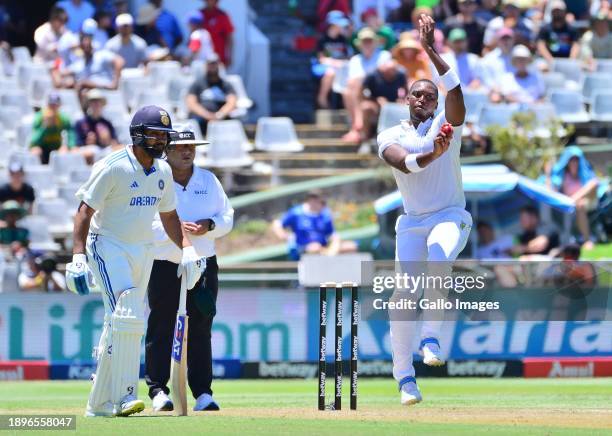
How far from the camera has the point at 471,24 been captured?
21891 millimetres

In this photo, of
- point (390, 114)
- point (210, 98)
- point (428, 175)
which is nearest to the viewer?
point (428, 175)

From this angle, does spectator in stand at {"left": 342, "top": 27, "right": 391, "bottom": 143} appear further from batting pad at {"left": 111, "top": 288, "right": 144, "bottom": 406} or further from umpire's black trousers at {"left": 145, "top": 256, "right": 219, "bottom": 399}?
batting pad at {"left": 111, "top": 288, "right": 144, "bottom": 406}

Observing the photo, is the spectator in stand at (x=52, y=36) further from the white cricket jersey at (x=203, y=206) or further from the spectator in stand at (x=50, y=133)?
the white cricket jersey at (x=203, y=206)

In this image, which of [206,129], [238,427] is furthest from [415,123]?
[206,129]

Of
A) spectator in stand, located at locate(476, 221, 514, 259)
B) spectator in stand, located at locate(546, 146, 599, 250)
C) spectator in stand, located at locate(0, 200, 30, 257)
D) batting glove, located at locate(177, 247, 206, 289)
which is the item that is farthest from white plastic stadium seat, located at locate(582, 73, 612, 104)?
batting glove, located at locate(177, 247, 206, 289)

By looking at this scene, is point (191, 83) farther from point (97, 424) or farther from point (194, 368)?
point (97, 424)

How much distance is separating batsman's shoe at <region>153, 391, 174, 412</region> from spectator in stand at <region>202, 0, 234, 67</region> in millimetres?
11639

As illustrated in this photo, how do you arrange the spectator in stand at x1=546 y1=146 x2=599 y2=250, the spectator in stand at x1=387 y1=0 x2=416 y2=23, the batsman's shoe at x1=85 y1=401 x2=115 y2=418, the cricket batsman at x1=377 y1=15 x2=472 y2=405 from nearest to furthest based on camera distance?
the batsman's shoe at x1=85 y1=401 x2=115 y2=418 < the cricket batsman at x1=377 y1=15 x2=472 y2=405 < the spectator in stand at x1=546 y1=146 x2=599 y2=250 < the spectator in stand at x1=387 y1=0 x2=416 y2=23

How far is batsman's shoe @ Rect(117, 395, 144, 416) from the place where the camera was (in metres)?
9.54

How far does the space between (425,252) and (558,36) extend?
41.6 feet

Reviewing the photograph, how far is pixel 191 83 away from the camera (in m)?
20.1

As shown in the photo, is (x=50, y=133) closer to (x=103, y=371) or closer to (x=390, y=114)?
(x=390, y=114)

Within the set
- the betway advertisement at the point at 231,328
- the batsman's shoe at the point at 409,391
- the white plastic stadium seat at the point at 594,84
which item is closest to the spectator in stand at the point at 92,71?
the betway advertisement at the point at 231,328

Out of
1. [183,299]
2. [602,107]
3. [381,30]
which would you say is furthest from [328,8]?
[183,299]
